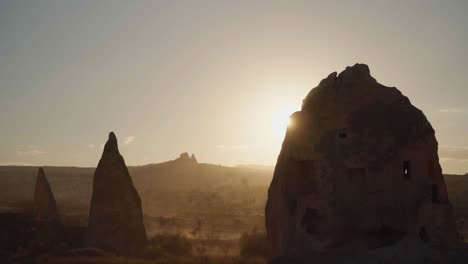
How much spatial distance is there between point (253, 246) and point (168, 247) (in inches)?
180

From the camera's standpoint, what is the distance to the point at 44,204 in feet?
90.9

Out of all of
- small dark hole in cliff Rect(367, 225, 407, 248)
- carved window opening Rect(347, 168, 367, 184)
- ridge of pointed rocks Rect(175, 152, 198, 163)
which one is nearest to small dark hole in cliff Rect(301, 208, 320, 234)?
carved window opening Rect(347, 168, 367, 184)

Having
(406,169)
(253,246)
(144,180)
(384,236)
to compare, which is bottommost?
(253,246)

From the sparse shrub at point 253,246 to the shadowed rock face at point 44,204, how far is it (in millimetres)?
10156

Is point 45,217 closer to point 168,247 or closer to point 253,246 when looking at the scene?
point 168,247

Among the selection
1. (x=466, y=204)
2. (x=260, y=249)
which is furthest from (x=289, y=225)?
(x=466, y=204)

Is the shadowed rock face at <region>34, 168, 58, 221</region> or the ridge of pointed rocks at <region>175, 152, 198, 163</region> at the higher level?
the ridge of pointed rocks at <region>175, 152, 198, 163</region>

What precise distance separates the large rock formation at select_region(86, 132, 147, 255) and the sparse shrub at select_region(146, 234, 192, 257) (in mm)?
770

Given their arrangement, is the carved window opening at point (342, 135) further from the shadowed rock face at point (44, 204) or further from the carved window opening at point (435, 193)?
the shadowed rock face at point (44, 204)

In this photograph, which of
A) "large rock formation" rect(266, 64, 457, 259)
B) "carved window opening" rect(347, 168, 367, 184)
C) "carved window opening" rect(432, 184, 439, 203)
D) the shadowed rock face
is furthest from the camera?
the shadowed rock face

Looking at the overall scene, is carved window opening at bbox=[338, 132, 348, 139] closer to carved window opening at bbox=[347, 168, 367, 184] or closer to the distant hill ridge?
carved window opening at bbox=[347, 168, 367, 184]

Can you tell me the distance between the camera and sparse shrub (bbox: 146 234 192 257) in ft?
80.9

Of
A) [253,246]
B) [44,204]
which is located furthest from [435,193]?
[44,204]

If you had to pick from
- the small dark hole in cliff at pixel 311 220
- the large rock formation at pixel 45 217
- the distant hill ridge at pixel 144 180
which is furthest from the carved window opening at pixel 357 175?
the distant hill ridge at pixel 144 180
